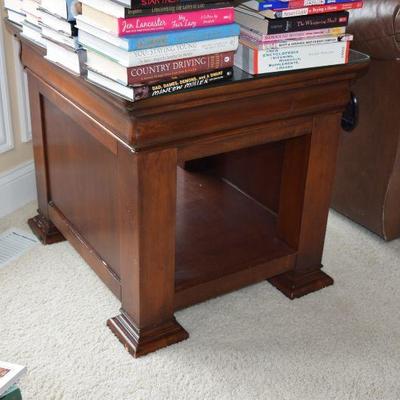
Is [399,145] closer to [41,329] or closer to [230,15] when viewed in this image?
[230,15]

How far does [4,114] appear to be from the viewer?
5.74 feet

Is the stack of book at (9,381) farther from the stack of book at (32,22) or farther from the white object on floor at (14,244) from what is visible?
the stack of book at (32,22)

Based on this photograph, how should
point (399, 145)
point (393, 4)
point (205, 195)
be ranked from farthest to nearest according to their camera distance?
1. point (205, 195)
2. point (399, 145)
3. point (393, 4)

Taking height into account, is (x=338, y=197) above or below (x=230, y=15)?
below

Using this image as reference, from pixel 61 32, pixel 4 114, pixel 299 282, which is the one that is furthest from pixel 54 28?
pixel 299 282

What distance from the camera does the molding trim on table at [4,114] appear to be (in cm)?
170

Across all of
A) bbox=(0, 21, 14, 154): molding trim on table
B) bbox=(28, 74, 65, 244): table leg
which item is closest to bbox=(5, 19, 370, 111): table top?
bbox=(28, 74, 65, 244): table leg

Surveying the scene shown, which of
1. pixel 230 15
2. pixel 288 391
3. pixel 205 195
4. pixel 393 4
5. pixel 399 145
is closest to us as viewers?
pixel 230 15

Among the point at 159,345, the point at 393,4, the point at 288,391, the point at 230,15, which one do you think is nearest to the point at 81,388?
the point at 159,345

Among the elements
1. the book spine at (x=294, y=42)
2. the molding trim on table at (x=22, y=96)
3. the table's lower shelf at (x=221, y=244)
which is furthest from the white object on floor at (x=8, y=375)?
the molding trim on table at (x=22, y=96)

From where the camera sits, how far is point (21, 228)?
5.83 ft

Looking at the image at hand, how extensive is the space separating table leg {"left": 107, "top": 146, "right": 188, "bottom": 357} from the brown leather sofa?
586 mm

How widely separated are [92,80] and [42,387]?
0.60m

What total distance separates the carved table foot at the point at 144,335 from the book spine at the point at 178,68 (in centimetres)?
55
